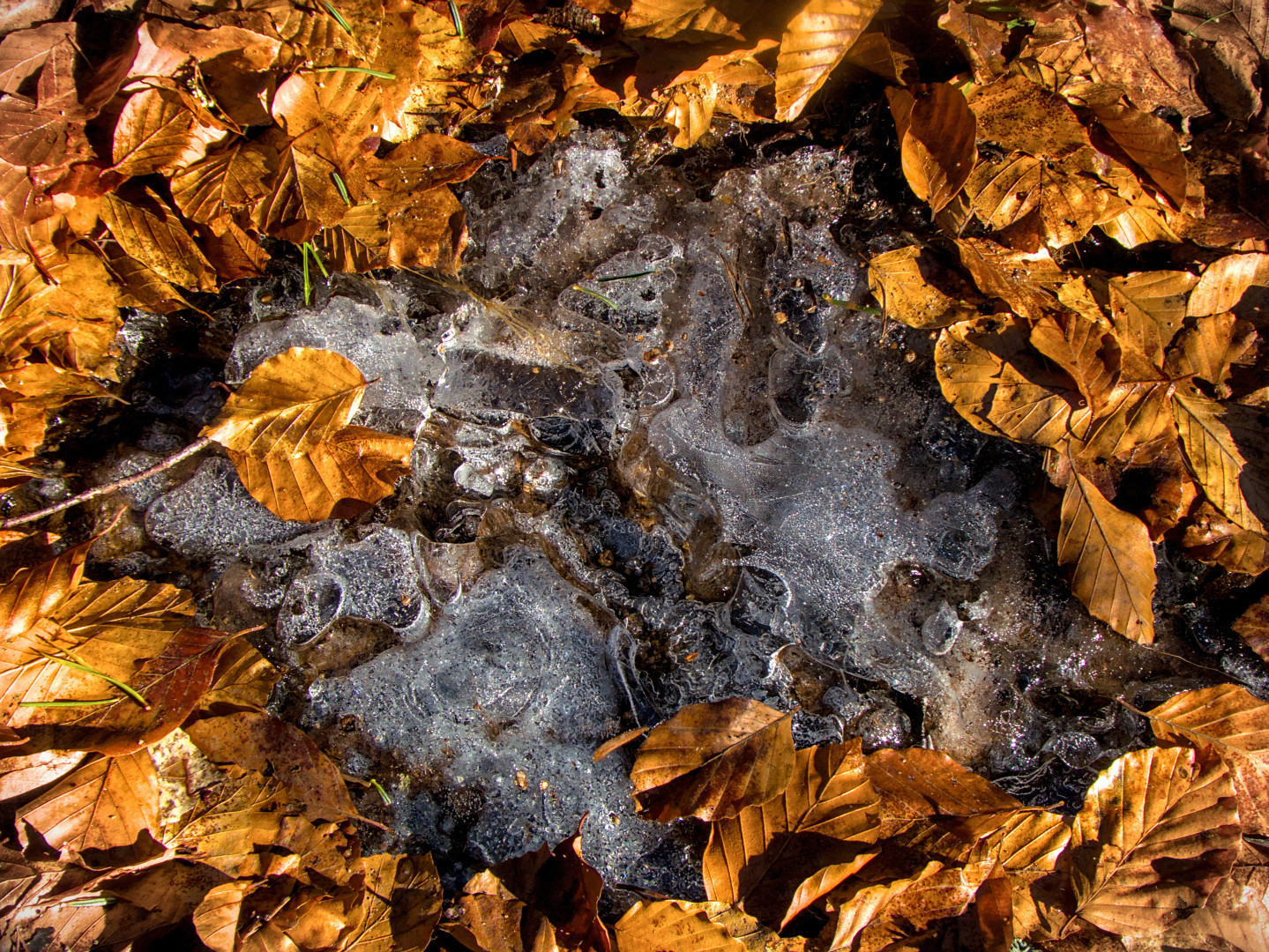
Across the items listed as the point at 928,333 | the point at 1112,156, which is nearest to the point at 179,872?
the point at 928,333

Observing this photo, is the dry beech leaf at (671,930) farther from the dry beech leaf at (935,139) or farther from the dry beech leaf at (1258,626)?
the dry beech leaf at (935,139)

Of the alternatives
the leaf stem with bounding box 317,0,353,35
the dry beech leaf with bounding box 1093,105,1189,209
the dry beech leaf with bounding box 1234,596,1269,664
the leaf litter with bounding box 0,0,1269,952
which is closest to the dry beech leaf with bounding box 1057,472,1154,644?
the leaf litter with bounding box 0,0,1269,952

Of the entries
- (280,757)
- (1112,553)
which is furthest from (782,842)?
(280,757)

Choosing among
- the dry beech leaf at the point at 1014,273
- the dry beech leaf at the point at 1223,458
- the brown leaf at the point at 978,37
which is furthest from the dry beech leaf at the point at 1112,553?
the brown leaf at the point at 978,37

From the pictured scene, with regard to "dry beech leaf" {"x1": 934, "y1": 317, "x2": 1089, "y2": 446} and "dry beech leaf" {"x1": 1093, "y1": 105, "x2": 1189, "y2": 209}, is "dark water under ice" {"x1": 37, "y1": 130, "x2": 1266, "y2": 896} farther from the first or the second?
"dry beech leaf" {"x1": 1093, "y1": 105, "x2": 1189, "y2": 209}

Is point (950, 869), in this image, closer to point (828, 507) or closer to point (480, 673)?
point (828, 507)
